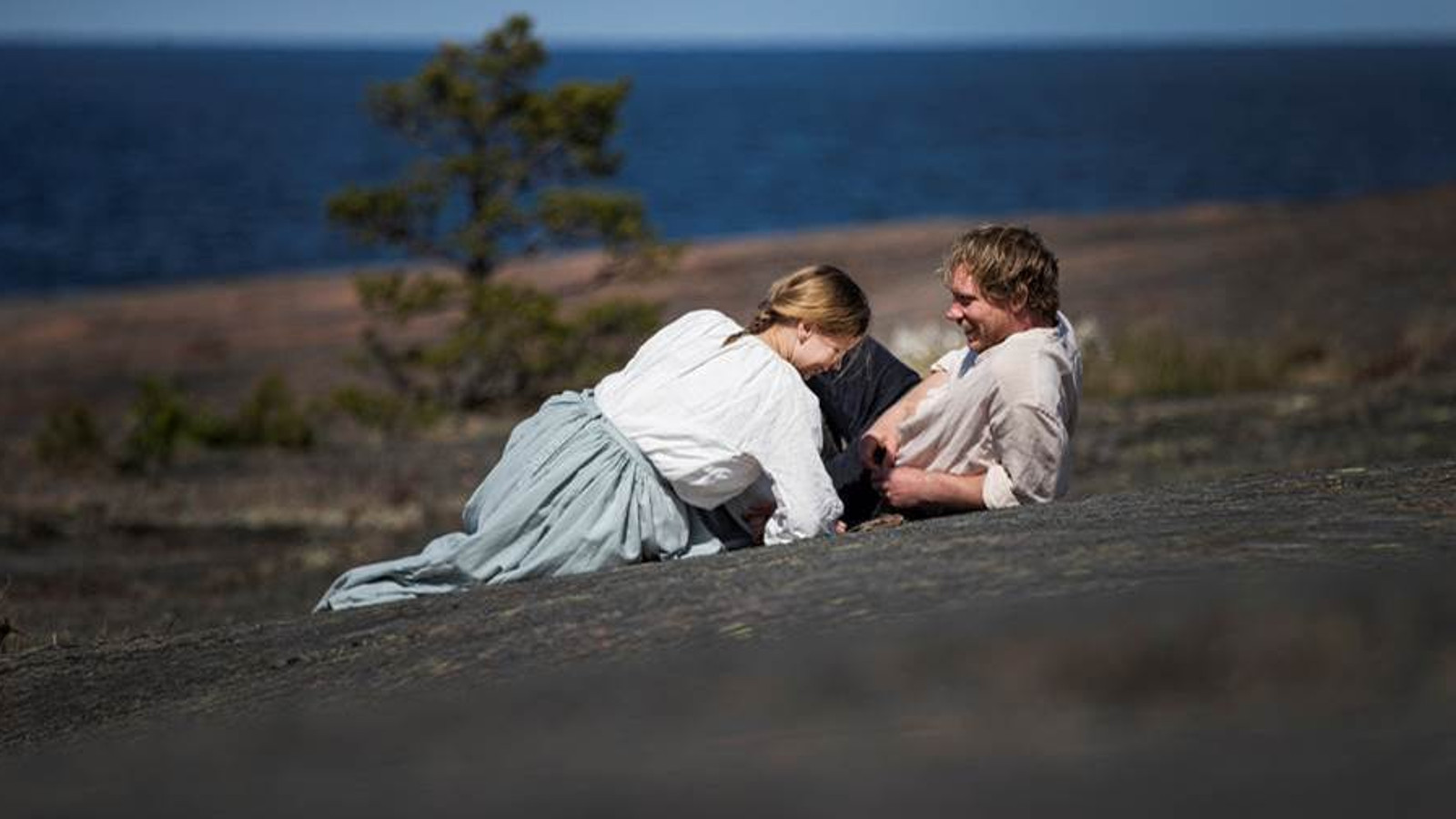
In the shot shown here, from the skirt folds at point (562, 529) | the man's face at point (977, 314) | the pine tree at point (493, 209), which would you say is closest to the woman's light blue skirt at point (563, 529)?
the skirt folds at point (562, 529)

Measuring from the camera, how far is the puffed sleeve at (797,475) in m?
6.69

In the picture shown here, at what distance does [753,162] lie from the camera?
336 feet

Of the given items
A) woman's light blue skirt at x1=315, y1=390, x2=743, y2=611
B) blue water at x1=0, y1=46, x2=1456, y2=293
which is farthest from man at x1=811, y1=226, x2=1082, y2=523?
blue water at x1=0, y1=46, x2=1456, y2=293

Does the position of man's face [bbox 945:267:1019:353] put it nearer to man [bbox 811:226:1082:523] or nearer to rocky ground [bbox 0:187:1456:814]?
man [bbox 811:226:1082:523]

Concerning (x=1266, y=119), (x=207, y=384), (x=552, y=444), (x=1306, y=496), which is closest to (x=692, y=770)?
(x=1306, y=496)

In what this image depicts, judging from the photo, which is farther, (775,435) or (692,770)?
(775,435)

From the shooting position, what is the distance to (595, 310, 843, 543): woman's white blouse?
673 centimetres

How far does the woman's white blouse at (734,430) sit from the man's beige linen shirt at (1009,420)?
0.47 meters

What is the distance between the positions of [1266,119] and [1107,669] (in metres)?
126

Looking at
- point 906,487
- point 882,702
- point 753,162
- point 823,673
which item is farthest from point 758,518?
point 753,162

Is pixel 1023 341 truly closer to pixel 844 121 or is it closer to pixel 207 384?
pixel 207 384

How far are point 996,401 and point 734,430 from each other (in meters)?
0.84

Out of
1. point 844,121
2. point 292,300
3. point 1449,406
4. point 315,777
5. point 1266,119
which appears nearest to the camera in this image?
point 315,777

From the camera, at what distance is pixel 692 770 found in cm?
286
